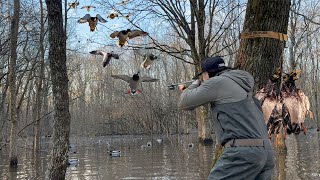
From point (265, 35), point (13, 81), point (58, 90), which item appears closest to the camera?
point (265, 35)

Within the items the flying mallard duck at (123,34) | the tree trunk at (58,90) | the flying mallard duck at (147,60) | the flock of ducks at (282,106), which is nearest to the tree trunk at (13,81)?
the tree trunk at (58,90)

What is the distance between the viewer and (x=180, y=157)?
1922cm

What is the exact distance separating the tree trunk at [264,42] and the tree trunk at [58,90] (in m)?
4.11

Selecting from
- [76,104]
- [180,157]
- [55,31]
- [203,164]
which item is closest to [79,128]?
[76,104]

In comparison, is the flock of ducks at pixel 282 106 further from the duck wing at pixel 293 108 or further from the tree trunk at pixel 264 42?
the tree trunk at pixel 264 42

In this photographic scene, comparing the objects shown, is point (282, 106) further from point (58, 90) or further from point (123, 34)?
point (58, 90)

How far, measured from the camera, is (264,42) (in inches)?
198

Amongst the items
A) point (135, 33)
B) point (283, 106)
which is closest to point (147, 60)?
point (135, 33)

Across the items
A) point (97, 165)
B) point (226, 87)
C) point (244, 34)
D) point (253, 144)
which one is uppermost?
point (244, 34)

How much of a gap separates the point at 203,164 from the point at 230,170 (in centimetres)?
1282

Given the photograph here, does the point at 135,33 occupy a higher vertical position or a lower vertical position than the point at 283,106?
higher

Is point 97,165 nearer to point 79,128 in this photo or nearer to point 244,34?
point 244,34

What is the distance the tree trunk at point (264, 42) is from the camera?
16.5 ft

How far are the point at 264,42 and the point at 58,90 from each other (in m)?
4.39
